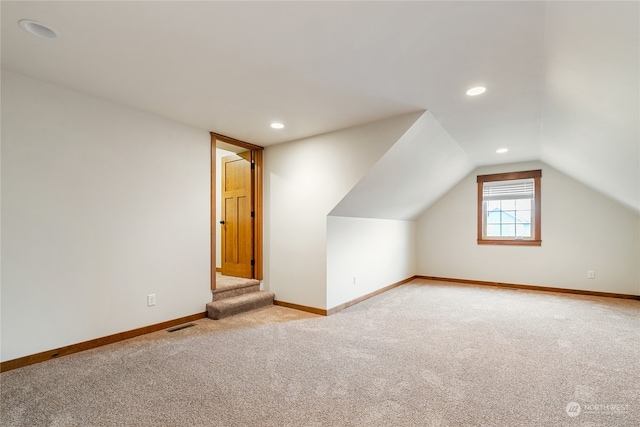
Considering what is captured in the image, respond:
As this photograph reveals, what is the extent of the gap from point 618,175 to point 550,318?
1765mm

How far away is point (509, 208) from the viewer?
5605 mm

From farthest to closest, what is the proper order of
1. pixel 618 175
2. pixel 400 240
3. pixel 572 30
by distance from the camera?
1. pixel 400 240
2. pixel 618 175
3. pixel 572 30

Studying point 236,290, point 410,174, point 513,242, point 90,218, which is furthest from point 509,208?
point 90,218

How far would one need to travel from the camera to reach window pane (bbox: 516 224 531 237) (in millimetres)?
5438

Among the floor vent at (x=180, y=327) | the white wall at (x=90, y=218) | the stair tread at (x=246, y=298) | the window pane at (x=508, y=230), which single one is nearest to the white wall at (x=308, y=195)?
the stair tread at (x=246, y=298)

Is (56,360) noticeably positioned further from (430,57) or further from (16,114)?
(430,57)

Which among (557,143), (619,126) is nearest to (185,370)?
(619,126)

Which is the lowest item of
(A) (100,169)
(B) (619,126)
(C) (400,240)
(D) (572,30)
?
(C) (400,240)

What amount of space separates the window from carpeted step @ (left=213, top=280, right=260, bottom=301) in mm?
4150

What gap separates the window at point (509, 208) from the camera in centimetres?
533

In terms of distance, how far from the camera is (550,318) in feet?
11.9

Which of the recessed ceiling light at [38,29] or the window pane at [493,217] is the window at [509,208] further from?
the recessed ceiling light at [38,29]

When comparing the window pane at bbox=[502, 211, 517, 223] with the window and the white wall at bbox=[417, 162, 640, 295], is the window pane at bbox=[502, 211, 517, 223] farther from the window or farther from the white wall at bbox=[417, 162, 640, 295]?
the white wall at bbox=[417, 162, 640, 295]

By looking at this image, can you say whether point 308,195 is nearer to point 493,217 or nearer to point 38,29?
point 38,29
